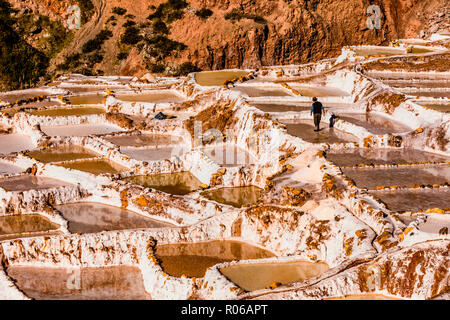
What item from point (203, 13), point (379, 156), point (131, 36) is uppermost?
point (203, 13)

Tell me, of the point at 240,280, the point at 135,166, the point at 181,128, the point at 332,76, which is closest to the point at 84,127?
the point at 181,128

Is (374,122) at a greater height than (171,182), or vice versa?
(374,122)

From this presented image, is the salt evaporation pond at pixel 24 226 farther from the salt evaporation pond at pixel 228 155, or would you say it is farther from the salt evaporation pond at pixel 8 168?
the salt evaporation pond at pixel 228 155

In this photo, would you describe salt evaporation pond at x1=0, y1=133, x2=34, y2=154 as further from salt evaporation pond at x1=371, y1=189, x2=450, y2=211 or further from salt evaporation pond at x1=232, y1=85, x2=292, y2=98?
salt evaporation pond at x1=371, y1=189, x2=450, y2=211

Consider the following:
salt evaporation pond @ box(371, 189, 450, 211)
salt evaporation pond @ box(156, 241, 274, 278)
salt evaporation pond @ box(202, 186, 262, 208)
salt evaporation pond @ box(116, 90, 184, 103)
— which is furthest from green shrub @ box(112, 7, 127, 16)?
salt evaporation pond @ box(371, 189, 450, 211)

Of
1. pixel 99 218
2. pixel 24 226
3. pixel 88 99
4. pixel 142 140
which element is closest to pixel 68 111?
pixel 88 99

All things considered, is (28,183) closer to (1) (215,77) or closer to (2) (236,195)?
(2) (236,195)

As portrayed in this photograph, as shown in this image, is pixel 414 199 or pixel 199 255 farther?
pixel 199 255

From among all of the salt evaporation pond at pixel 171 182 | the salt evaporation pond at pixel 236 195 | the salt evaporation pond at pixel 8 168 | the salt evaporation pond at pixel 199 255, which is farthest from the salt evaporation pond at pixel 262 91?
the salt evaporation pond at pixel 199 255
